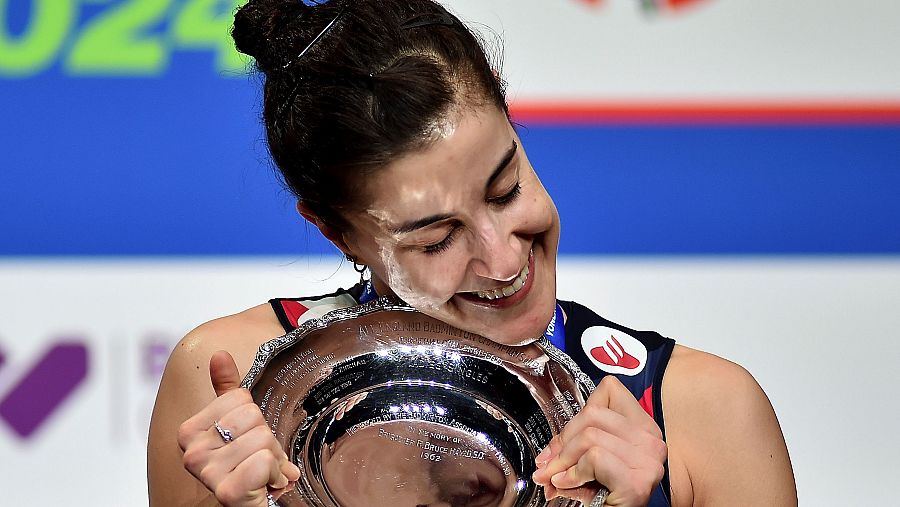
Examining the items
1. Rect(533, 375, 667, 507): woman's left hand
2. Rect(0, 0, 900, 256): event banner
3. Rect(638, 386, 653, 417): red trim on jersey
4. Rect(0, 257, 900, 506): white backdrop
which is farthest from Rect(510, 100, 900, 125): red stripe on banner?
Rect(533, 375, 667, 507): woman's left hand

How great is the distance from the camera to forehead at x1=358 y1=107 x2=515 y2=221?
1021mm

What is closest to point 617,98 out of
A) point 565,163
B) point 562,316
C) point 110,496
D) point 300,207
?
point 565,163

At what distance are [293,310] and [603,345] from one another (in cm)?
34

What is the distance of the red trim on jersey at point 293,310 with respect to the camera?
4.26 ft

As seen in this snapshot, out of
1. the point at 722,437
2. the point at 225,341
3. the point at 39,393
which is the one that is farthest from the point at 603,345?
the point at 39,393

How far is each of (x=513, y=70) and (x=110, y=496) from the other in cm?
94

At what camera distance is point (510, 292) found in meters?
1.07

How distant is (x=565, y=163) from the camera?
194cm

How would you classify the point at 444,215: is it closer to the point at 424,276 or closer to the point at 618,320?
the point at 424,276

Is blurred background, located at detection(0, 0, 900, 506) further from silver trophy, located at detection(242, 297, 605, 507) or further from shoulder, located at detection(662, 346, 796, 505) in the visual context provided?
silver trophy, located at detection(242, 297, 605, 507)

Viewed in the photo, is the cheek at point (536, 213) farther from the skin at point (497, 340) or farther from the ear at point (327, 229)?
the ear at point (327, 229)

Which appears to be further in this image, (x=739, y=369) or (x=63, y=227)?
(x=63, y=227)

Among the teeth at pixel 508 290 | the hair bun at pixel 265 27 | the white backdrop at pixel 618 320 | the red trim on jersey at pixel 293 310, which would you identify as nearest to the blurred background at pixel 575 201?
the white backdrop at pixel 618 320

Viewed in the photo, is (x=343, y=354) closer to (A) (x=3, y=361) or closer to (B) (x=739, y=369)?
(B) (x=739, y=369)
